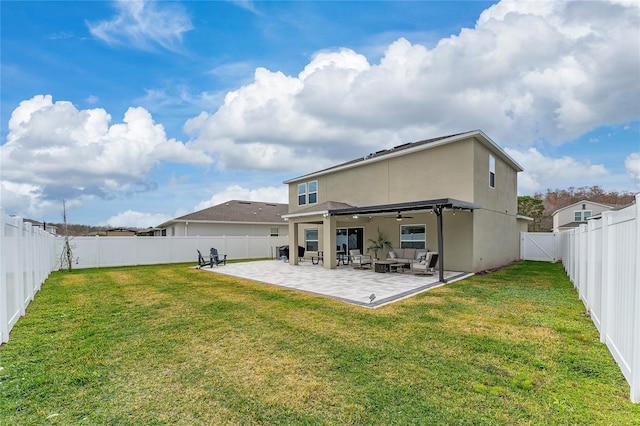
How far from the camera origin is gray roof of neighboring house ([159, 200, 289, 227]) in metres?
24.0

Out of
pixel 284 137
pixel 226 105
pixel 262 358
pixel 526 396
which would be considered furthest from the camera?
pixel 284 137

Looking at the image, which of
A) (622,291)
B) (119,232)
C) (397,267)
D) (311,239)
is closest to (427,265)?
(397,267)

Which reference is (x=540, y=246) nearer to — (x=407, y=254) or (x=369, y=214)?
(x=407, y=254)

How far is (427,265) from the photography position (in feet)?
40.4

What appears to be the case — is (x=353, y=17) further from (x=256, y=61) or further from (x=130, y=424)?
(x=130, y=424)

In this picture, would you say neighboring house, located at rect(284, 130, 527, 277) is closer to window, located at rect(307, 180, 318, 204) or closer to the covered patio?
the covered patio

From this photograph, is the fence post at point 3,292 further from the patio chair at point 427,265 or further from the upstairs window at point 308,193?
the upstairs window at point 308,193

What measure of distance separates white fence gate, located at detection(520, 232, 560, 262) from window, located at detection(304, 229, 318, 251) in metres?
13.5

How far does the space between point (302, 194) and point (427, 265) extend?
447 inches

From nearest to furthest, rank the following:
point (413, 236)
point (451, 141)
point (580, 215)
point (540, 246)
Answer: point (451, 141) < point (413, 236) < point (540, 246) < point (580, 215)

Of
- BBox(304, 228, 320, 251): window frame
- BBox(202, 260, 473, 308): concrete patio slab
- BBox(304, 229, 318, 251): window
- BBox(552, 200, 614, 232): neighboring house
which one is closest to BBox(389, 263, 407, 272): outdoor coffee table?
BBox(202, 260, 473, 308): concrete patio slab

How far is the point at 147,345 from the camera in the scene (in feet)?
16.7

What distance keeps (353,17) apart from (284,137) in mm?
9104

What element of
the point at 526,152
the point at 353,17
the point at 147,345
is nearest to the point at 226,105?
the point at 353,17
